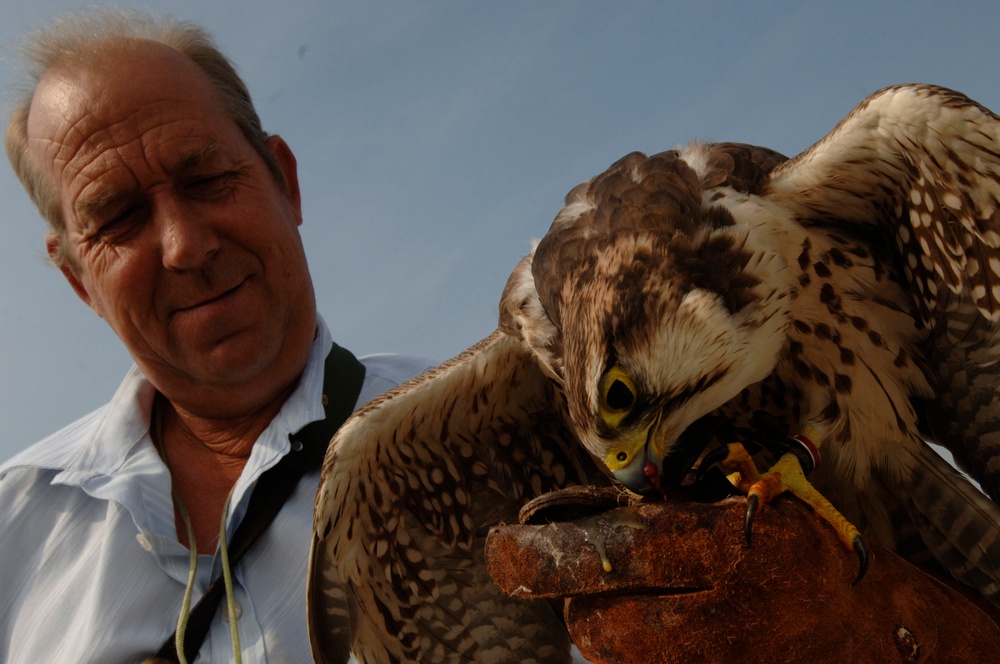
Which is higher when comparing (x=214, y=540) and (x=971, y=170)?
(x=971, y=170)

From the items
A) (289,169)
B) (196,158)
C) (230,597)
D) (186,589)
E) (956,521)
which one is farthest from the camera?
(289,169)

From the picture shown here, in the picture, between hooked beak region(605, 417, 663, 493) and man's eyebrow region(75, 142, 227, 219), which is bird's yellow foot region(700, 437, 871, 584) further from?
man's eyebrow region(75, 142, 227, 219)

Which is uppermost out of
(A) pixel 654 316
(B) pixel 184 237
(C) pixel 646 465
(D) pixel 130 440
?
(B) pixel 184 237

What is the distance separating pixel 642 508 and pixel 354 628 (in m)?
1.17

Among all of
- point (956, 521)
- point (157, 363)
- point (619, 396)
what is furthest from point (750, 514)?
point (157, 363)

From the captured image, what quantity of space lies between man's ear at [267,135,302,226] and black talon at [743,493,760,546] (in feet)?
8.20

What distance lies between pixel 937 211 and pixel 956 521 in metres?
0.84

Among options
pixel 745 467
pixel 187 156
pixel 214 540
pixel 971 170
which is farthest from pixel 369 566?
pixel 971 170

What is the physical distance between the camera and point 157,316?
115 inches

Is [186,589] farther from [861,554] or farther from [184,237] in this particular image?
[861,554]

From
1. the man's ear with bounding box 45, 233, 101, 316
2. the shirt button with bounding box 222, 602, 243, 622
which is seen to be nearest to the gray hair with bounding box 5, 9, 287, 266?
the man's ear with bounding box 45, 233, 101, 316

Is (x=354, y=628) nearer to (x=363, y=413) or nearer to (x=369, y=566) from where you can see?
(x=369, y=566)

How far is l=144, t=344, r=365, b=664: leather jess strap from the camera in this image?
2.55m

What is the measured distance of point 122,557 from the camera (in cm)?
270
